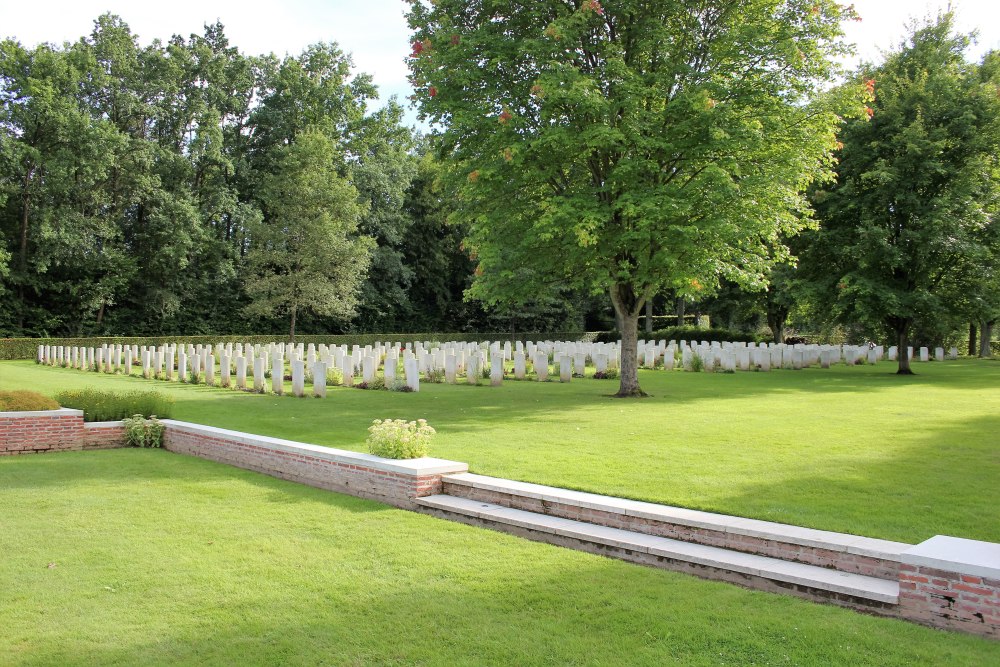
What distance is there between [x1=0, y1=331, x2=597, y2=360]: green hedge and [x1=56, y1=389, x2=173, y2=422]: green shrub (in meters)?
22.9

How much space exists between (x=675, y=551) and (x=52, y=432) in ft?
28.9

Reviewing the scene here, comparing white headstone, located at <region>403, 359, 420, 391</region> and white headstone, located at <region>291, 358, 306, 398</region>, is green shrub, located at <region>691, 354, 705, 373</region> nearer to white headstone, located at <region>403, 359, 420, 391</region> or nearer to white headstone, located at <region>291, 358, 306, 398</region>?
white headstone, located at <region>403, 359, 420, 391</region>

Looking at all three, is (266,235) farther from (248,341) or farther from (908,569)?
(908,569)

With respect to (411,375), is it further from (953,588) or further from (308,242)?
(308,242)

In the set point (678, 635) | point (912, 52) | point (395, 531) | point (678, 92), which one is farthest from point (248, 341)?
point (678, 635)

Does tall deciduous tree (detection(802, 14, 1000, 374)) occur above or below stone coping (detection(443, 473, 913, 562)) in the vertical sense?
above

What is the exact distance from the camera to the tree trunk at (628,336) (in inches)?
624

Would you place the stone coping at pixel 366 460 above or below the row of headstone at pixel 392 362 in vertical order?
below

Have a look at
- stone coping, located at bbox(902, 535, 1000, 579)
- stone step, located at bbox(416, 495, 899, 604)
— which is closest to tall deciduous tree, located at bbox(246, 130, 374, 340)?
stone step, located at bbox(416, 495, 899, 604)

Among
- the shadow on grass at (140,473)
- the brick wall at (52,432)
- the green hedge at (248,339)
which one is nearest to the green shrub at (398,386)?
the brick wall at (52,432)

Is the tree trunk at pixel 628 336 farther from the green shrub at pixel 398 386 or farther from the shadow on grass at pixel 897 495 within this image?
the shadow on grass at pixel 897 495

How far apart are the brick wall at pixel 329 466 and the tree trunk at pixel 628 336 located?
873 cm

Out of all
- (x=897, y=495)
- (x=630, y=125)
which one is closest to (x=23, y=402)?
(x=897, y=495)

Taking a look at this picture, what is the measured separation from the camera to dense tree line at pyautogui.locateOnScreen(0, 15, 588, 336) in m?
33.6
